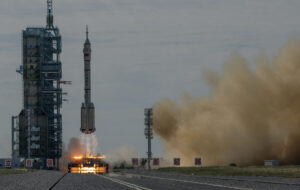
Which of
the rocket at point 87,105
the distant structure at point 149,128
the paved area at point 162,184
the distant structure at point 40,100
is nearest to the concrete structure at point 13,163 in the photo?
the distant structure at point 40,100

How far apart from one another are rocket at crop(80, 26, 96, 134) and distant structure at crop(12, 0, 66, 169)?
37706 millimetres

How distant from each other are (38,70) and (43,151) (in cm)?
2184

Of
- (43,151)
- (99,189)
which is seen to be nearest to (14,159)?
(43,151)

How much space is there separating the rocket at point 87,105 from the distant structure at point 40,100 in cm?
3771

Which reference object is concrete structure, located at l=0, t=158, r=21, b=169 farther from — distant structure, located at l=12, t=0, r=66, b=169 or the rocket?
the rocket

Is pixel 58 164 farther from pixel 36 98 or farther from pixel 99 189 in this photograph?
pixel 99 189

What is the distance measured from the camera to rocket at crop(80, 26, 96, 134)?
4949 inches

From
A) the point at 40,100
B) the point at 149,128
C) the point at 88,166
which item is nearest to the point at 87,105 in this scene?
the point at 149,128

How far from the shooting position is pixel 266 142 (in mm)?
121438

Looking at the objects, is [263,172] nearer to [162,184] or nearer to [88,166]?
[162,184]

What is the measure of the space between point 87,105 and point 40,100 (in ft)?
133

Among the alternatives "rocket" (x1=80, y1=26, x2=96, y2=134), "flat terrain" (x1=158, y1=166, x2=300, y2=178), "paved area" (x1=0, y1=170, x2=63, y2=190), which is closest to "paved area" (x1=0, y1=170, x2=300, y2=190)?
"paved area" (x1=0, y1=170, x2=63, y2=190)

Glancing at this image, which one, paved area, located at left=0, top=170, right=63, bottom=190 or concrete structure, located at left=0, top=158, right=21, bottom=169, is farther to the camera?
concrete structure, located at left=0, top=158, right=21, bottom=169

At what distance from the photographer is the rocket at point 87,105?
12571cm
